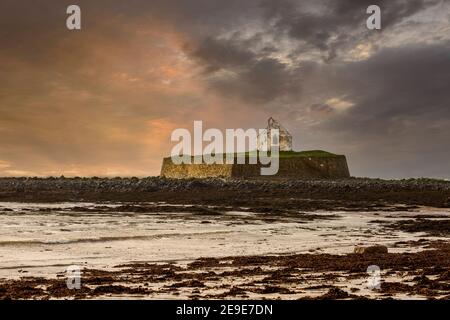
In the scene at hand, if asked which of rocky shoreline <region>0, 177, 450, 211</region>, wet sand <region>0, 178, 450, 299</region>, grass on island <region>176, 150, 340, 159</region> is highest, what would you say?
grass on island <region>176, 150, 340, 159</region>

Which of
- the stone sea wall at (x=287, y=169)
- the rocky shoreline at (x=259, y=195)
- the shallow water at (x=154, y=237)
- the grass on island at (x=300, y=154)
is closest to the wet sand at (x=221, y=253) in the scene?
the shallow water at (x=154, y=237)

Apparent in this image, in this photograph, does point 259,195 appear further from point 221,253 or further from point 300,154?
point 300,154

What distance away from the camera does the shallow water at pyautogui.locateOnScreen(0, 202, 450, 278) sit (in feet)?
45.4

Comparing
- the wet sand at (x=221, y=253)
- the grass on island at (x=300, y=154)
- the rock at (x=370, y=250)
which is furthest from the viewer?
the grass on island at (x=300, y=154)

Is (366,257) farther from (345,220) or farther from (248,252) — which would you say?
(345,220)

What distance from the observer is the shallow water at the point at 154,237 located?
13847mm

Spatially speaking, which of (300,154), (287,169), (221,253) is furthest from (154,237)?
(300,154)

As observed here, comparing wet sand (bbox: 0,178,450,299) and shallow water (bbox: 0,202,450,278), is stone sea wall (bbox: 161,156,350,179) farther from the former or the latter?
shallow water (bbox: 0,202,450,278)

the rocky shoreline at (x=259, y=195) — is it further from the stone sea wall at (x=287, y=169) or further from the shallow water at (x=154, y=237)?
the stone sea wall at (x=287, y=169)

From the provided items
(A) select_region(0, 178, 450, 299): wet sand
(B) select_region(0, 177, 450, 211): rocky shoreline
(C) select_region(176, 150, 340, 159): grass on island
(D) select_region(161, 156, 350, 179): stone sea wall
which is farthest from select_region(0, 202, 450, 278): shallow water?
(C) select_region(176, 150, 340, 159): grass on island

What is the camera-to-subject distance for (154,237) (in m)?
18.3

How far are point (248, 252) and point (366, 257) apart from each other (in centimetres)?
329

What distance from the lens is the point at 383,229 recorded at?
2255 cm

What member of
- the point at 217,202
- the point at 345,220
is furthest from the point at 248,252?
the point at 217,202
